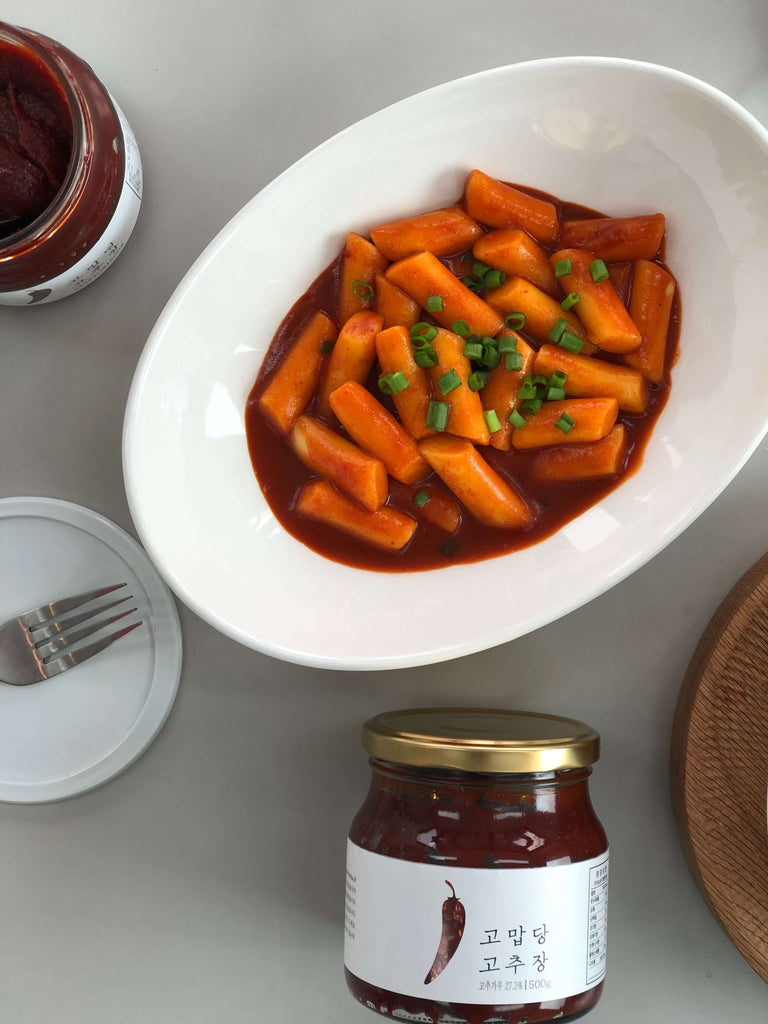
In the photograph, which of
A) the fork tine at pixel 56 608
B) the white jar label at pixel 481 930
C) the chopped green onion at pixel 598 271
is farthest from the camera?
the fork tine at pixel 56 608

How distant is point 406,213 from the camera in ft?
3.74

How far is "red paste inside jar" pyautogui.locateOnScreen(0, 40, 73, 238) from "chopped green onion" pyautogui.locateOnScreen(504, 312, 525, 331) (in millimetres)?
588

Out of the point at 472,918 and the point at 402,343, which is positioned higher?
the point at 402,343

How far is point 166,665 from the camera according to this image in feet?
4.06

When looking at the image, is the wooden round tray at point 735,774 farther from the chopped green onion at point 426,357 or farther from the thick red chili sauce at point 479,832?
the chopped green onion at point 426,357

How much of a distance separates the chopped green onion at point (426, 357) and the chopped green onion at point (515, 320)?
114mm

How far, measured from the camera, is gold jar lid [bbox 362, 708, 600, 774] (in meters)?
1.00

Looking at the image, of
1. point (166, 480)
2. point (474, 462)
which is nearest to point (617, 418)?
point (474, 462)

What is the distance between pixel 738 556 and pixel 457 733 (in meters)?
0.52

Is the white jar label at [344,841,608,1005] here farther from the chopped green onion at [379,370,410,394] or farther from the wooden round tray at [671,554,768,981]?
the chopped green onion at [379,370,410,394]

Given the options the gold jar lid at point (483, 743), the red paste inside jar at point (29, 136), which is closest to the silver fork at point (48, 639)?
the gold jar lid at point (483, 743)

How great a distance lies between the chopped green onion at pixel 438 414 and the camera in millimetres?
1077

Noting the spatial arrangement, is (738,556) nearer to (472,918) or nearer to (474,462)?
(474,462)

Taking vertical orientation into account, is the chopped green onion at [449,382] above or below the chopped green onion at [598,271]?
below
